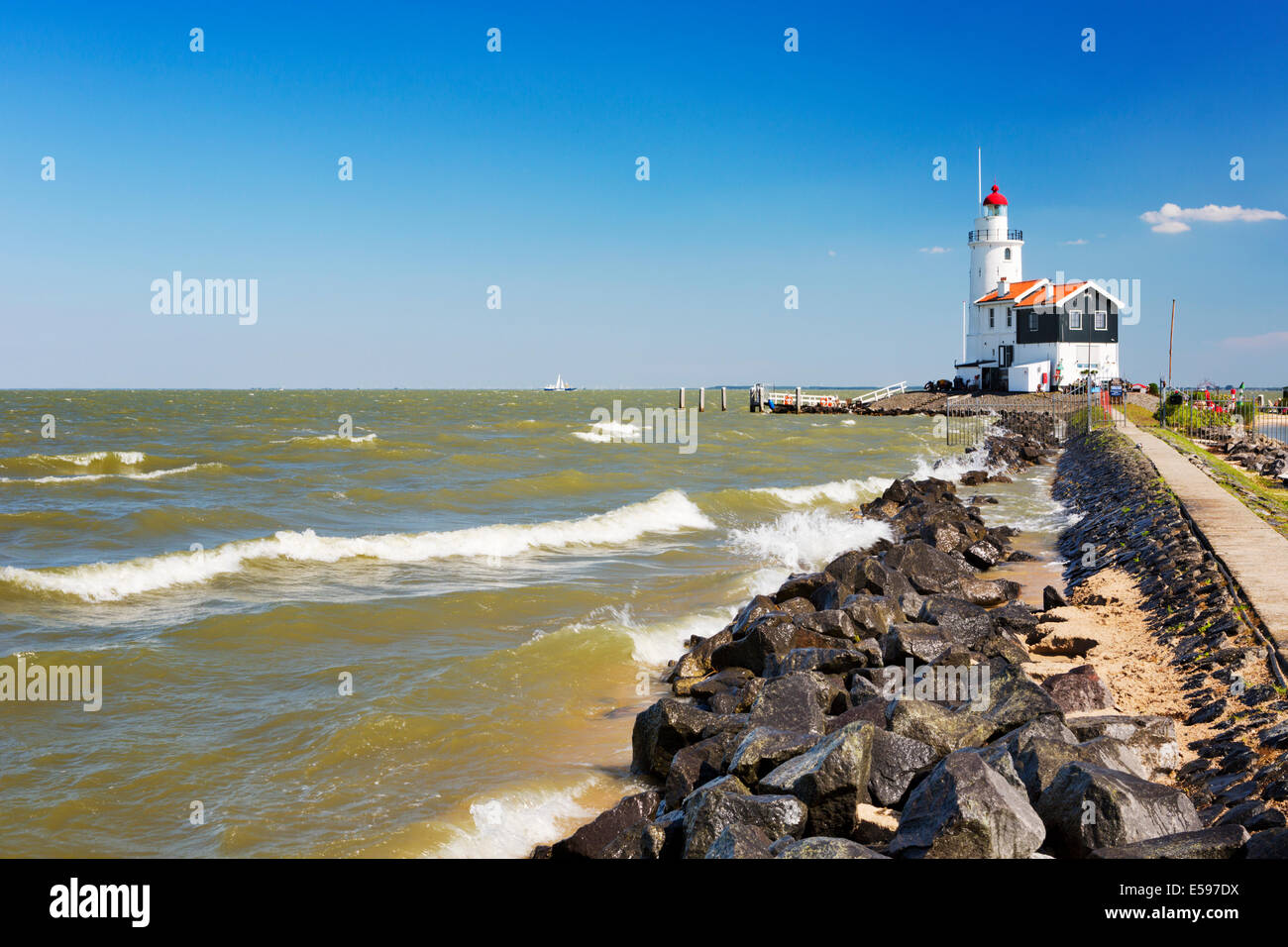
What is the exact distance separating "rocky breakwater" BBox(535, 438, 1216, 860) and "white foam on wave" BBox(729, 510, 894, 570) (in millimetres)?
6610

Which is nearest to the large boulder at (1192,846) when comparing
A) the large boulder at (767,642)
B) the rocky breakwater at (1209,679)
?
the rocky breakwater at (1209,679)

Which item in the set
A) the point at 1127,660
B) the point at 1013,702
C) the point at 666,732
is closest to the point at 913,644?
the point at 1127,660

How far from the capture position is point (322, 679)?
32.0 ft

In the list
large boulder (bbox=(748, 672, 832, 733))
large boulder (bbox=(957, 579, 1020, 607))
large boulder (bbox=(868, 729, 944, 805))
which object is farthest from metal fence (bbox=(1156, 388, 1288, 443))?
large boulder (bbox=(868, 729, 944, 805))

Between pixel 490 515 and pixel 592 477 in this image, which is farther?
pixel 592 477

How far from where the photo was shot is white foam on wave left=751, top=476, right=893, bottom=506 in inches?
1028

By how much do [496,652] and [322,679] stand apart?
73.9 inches

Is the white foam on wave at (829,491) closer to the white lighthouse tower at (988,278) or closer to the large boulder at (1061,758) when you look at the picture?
the large boulder at (1061,758)

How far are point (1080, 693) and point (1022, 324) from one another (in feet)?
212

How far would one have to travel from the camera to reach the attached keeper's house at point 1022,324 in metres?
64.2

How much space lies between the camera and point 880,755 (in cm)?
590

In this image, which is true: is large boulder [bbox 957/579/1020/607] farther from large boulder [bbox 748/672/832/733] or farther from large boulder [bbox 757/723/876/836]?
large boulder [bbox 757/723/876/836]
